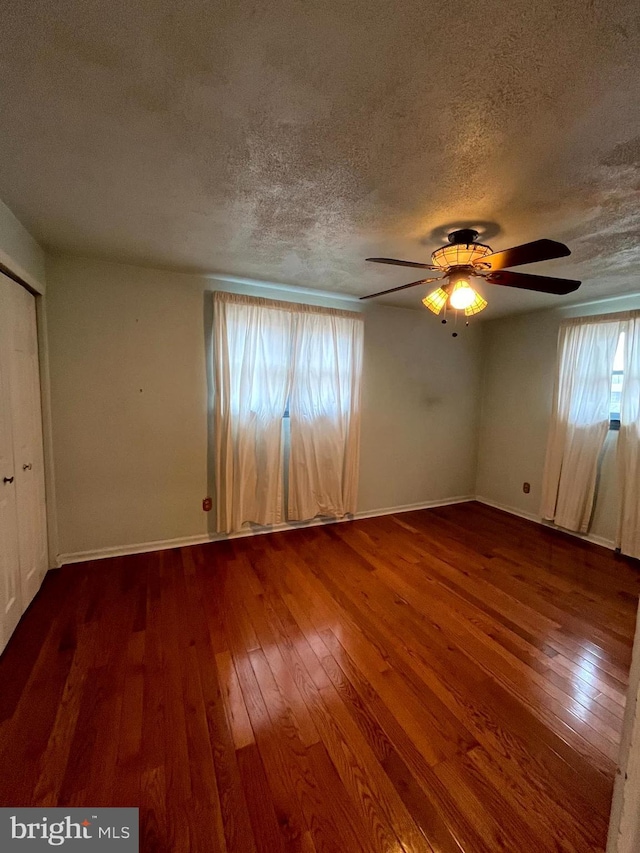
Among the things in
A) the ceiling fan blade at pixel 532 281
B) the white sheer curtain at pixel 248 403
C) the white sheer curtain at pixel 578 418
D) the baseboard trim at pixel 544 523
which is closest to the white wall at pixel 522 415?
the baseboard trim at pixel 544 523

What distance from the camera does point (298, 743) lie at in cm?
136

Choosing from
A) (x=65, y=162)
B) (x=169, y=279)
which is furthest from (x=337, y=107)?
(x=169, y=279)

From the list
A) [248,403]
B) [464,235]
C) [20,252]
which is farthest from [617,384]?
[20,252]

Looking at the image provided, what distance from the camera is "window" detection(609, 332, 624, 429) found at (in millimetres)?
3105

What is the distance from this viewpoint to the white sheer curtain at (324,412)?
3.26m

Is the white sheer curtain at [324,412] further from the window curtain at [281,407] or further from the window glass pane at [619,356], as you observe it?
the window glass pane at [619,356]

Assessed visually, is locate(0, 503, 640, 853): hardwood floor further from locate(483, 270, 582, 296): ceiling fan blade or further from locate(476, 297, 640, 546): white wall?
locate(483, 270, 582, 296): ceiling fan blade

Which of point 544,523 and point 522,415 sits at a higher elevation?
point 522,415

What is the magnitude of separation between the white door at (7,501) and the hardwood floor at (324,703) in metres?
0.18

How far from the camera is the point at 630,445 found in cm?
298

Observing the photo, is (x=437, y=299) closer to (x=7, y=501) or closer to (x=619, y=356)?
(x=619, y=356)

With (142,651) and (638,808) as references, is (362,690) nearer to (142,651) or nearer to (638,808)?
(142,651)

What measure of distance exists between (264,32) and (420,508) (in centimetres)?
419

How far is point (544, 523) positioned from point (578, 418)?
1225 millimetres
